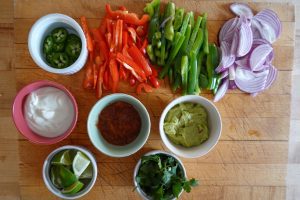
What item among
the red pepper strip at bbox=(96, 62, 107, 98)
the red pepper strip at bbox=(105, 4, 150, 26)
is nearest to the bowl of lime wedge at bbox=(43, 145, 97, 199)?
the red pepper strip at bbox=(96, 62, 107, 98)

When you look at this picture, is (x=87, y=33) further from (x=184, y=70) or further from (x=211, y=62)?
(x=211, y=62)

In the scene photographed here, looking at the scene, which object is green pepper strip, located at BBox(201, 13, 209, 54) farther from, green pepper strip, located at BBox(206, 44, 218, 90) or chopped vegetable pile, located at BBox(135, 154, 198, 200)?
chopped vegetable pile, located at BBox(135, 154, 198, 200)

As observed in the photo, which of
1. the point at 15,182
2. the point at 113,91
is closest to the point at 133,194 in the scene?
the point at 113,91

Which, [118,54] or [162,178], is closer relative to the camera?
[162,178]

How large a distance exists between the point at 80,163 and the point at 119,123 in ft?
0.76

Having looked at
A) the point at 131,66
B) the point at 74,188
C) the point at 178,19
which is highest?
the point at 178,19

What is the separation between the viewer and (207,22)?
1.51 metres

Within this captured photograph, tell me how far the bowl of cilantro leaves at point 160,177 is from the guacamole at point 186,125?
88mm

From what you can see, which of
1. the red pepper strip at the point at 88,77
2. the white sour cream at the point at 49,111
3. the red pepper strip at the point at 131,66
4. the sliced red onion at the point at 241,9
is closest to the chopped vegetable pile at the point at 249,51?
the sliced red onion at the point at 241,9

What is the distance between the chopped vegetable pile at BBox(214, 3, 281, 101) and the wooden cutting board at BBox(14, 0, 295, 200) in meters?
0.04

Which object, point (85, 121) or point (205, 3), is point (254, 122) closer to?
point (205, 3)

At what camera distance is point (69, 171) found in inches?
53.2

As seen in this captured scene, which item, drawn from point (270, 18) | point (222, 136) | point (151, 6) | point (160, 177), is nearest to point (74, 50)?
point (151, 6)

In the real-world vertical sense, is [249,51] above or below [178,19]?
below
